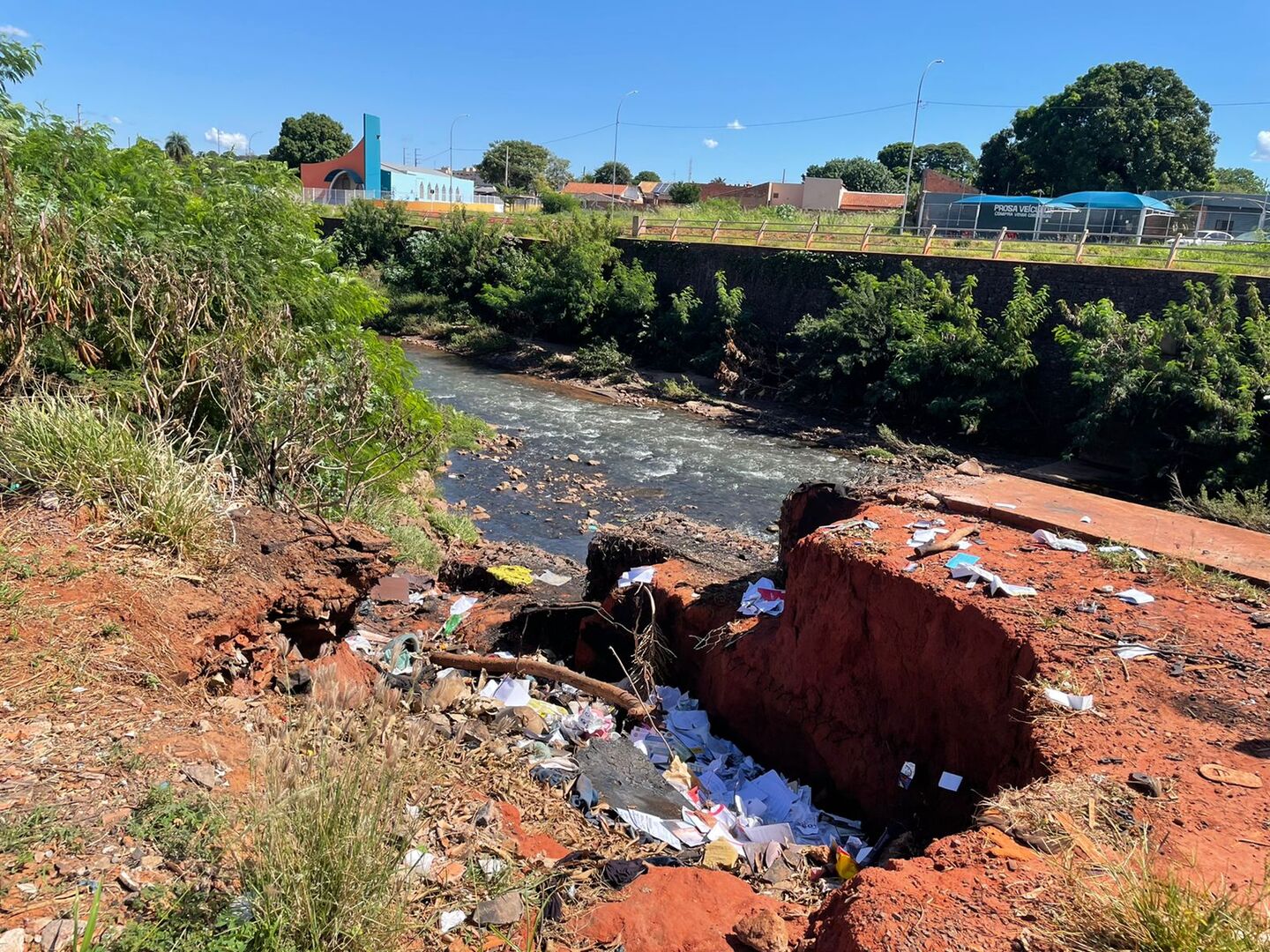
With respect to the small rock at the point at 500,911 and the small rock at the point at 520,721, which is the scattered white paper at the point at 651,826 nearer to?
the small rock at the point at 520,721

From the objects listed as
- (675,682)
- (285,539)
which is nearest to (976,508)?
(675,682)

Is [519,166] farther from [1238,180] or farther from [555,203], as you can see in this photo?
[1238,180]

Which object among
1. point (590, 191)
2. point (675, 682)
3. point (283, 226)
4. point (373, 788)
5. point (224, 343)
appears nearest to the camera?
point (373, 788)

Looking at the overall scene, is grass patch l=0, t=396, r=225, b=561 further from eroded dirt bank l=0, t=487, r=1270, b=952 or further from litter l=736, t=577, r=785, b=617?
litter l=736, t=577, r=785, b=617

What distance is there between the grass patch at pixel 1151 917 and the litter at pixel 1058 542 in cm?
380

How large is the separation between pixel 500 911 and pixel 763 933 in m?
1.13

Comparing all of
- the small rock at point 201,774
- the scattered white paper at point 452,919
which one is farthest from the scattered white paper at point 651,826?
the small rock at point 201,774

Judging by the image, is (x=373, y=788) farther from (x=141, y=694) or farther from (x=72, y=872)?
(x=141, y=694)

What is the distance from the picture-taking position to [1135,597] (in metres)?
5.63

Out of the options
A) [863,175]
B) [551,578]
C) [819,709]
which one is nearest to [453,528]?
[551,578]

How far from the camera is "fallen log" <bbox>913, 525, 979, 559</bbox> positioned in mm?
6395

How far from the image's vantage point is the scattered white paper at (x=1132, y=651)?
16.2 ft

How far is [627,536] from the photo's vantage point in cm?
990

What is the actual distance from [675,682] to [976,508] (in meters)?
3.03
